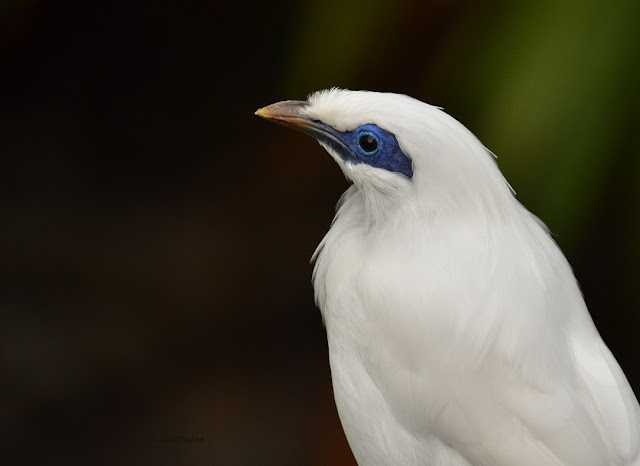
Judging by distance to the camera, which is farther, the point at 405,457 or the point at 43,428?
the point at 43,428

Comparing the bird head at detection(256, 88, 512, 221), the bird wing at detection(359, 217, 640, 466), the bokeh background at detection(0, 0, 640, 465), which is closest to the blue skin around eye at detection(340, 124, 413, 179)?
the bird head at detection(256, 88, 512, 221)

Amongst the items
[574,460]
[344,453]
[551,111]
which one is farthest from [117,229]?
[574,460]

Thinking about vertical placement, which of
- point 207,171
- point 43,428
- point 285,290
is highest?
point 207,171

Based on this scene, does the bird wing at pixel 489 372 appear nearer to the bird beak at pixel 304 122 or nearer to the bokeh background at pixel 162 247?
the bird beak at pixel 304 122

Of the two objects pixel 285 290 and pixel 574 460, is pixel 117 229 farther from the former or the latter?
pixel 574 460

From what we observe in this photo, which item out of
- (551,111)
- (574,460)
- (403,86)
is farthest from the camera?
(403,86)

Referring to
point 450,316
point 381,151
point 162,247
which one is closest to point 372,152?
point 381,151

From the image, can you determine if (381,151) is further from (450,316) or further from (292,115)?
(450,316)

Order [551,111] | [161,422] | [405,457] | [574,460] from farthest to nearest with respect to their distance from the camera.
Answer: [161,422] < [551,111] < [405,457] < [574,460]
